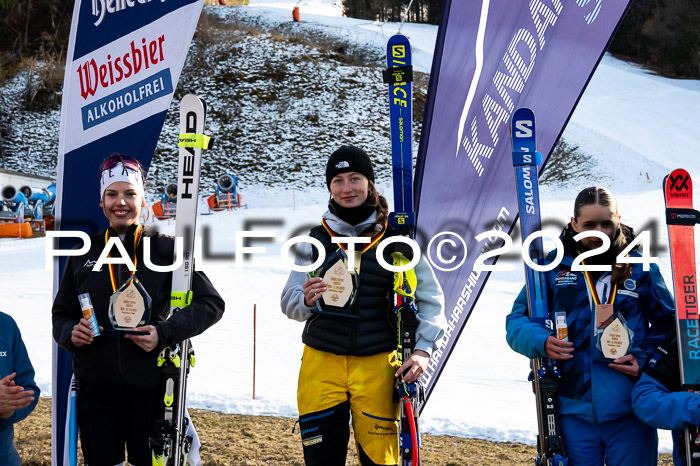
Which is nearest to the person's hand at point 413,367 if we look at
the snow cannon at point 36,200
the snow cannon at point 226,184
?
the snow cannon at point 226,184

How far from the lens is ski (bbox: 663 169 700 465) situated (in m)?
2.39

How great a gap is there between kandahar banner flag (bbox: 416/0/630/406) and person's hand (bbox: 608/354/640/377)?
1.28m

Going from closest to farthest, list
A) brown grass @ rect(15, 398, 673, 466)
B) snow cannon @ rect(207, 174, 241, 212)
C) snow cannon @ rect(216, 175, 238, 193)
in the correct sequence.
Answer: brown grass @ rect(15, 398, 673, 466), snow cannon @ rect(207, 174, 241, 212), snow cannon @ rect(216, 175, 238, 193)

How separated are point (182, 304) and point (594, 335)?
5.51ft

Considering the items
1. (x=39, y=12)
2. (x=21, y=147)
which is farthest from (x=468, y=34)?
(x=39, y=12)

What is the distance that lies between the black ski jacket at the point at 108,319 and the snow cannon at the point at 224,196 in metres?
15.4

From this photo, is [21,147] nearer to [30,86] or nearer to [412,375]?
[30,86]

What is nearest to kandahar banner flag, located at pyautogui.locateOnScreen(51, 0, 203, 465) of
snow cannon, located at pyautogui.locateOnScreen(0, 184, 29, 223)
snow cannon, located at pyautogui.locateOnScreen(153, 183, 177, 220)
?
snow cannon, located at pyautogui.locateOnScreen(153, 183, 177, 220)

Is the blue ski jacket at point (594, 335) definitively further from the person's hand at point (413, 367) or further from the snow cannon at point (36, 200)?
the snow cannon at point (36, 200)

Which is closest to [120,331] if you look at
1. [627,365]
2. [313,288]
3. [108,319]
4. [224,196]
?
[108,319]

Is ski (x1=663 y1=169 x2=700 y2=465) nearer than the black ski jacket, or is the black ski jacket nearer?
ski (x1=663 y1=169 x2=700 y2=465)

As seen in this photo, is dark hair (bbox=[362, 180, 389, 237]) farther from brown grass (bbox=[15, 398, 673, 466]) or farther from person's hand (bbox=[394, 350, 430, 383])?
brown grass (bbox=[15, 398, 673, 466])

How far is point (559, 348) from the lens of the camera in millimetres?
2479

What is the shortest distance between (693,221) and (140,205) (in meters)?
2.29
